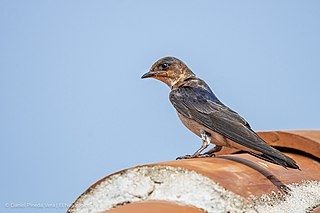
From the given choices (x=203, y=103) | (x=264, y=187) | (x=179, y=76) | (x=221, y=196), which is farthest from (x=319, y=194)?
(x=179, y=76)

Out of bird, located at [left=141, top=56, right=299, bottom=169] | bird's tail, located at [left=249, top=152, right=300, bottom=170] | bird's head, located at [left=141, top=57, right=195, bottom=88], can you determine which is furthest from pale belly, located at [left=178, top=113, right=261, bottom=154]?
bird's head, located at [left=141, top=57, right=195, bottom=88]

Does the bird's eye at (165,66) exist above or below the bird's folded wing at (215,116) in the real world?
above

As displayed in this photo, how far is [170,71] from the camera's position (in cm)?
367

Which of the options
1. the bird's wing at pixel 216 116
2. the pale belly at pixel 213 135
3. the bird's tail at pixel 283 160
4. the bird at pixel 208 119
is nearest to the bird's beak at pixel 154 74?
the bird at pixel 208 119

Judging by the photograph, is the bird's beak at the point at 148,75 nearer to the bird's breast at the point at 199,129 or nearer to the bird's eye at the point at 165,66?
the bird's eye at the point at 165,66

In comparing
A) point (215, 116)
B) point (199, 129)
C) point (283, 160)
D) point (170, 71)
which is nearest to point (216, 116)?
point (215, 116)

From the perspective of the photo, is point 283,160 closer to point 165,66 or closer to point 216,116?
point 216,116

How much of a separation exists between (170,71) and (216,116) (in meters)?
0.95

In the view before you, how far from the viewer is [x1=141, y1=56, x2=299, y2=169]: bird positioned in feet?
7.48

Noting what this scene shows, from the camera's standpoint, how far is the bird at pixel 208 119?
228cm

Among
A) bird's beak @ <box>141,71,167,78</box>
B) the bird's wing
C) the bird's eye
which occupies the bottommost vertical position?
the bird's wing

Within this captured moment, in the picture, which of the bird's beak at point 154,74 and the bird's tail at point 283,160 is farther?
the bird's beak at point 154,74

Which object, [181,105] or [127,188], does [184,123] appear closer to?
[181,105]

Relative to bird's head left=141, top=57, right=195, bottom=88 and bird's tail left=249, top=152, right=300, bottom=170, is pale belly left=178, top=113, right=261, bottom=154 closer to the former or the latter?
bird's tail left=249, top=152, right=300, bottom=170
